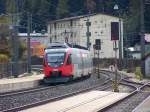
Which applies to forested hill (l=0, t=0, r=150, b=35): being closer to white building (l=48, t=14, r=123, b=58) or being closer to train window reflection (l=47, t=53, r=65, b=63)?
white building (l=48, t=14, r=123, b=58)

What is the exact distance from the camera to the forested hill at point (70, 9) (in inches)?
4650

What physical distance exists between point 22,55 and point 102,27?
3411cm

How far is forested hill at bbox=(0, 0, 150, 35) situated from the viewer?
387 feet

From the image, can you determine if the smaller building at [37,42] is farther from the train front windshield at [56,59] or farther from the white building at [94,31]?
the train front windshield at [56,59]

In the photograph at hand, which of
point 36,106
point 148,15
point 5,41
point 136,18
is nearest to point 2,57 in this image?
point 5,41

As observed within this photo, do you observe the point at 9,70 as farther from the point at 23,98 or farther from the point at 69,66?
the point at 23,98

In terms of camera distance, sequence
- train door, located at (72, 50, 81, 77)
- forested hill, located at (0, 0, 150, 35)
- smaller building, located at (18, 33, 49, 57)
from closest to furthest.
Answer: train door, located at (72, 50, 81, 77)
smaller building, located at (18, 33, 49, 57)
forested hill, located at (0, 0, 150, 35)

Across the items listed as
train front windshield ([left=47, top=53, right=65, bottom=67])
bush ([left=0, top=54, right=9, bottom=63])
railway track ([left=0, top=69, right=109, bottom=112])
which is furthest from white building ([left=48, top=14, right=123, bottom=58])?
railway track ([left=0, top=69, right=109, bottom=112])

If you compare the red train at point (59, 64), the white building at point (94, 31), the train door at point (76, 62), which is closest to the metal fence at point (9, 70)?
the train door at point (76, 62)

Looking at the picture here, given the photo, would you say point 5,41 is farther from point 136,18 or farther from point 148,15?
point 136,18

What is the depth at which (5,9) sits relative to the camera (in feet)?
404

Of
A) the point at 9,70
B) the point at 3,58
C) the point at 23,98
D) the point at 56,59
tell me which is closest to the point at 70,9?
the point at 3,58

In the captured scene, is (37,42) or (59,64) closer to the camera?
(59,64)

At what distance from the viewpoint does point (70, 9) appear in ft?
463
